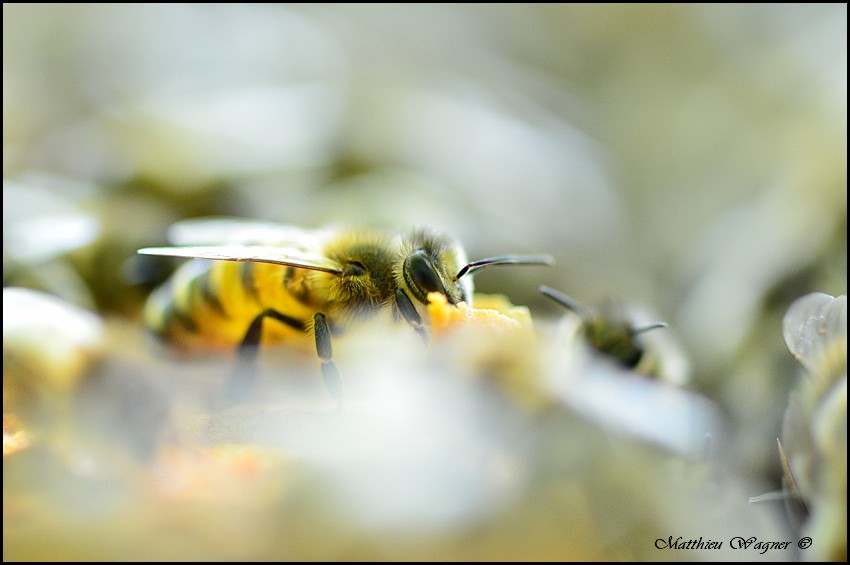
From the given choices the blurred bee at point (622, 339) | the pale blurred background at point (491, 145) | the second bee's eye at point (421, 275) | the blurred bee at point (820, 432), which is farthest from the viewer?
the pale blurred background at point (491, 145)

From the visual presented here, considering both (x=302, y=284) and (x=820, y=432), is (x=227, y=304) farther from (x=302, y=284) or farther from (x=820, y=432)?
(x=820, y=432)

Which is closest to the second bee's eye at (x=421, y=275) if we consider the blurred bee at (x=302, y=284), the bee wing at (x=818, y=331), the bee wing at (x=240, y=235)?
the blurred bee at (x=302, y=284)

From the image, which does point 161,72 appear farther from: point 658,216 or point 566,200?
point 658,216

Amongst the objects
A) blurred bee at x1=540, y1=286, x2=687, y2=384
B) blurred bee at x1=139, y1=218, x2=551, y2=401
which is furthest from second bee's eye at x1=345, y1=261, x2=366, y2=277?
blurred bee at x1=540, y1=286, x2=687, y2=384

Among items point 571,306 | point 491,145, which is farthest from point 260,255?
point 491,145

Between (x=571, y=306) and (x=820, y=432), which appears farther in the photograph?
(x=571, y=306)

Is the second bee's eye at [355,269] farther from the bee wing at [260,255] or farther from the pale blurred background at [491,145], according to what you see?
the pale blurred background at [491,145]

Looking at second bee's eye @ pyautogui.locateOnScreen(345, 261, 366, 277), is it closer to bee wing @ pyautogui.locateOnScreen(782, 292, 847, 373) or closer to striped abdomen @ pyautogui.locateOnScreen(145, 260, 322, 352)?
striped abdomen @ pyautogui.locateOnScreen(145, 260, 322, 352)
